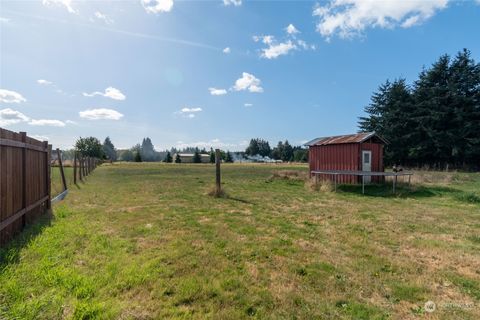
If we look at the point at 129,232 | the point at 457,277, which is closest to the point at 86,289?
the point at 129,232

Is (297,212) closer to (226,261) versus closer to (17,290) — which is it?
(226,261)

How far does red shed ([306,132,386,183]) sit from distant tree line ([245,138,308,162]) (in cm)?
7087

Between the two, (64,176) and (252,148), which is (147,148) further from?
(64,176)

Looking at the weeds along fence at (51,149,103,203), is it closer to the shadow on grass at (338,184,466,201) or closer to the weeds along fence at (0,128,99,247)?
the weeds along fence at (0,128,99,247)

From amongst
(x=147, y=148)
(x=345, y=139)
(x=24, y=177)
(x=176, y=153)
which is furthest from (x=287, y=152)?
(x=24, y=177)

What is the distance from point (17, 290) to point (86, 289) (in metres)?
0.68

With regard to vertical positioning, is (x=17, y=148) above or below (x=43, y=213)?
above

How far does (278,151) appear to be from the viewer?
11144cm

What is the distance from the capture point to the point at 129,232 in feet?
17.7

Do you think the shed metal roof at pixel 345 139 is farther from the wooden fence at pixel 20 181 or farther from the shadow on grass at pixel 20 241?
the shadow on grass at pixel 20 241

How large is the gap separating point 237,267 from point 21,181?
4443mm

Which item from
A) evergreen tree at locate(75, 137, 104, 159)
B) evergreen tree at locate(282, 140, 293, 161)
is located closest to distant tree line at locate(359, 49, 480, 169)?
evergreen tree at locate(75, 137, 104, 159)
